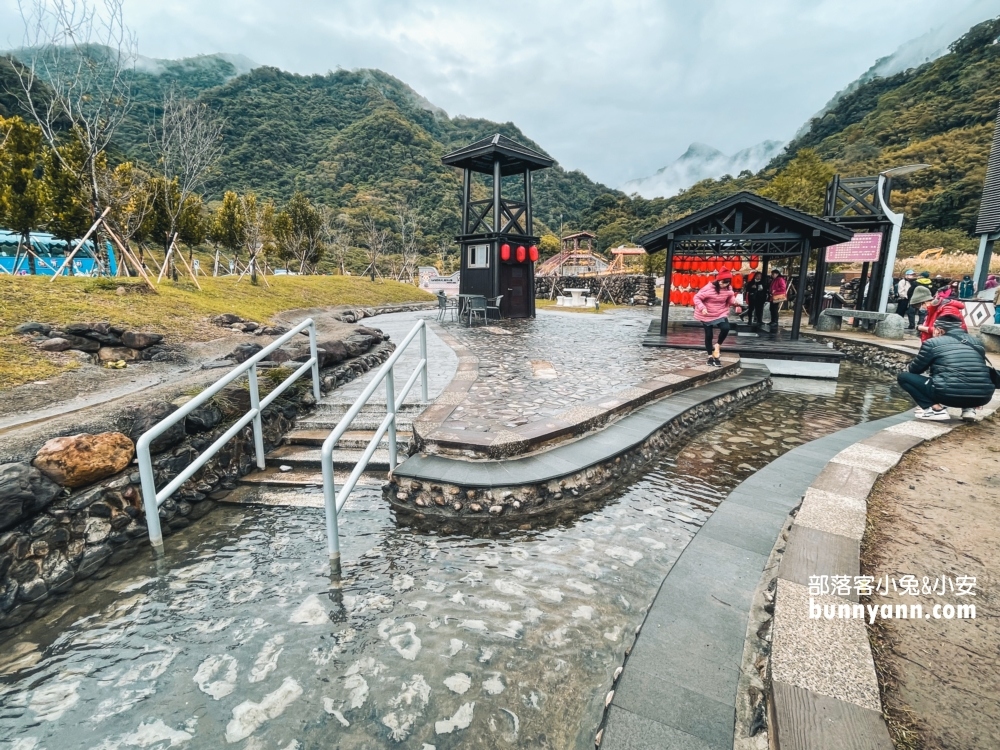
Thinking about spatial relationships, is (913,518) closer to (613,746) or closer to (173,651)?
(613,746)

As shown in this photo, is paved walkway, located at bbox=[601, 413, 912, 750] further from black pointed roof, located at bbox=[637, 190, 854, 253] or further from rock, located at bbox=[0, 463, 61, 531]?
black pointed roof, located at bbox=[637, 190, 854, 253]

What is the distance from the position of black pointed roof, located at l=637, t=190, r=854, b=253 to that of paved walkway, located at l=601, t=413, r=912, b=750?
9.21 meters

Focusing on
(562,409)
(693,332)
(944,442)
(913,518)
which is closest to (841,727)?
(913,518)

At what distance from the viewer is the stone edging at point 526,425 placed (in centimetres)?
456

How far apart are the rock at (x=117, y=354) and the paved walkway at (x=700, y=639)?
27.5 ft

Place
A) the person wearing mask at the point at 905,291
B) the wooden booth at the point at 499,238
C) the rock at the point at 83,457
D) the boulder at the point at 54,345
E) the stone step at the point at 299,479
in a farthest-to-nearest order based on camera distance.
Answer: the wooden booth at the point at 499,238 → the person wearing mask at the point at 905,291 → the boulder at the point at 54,345 → the stone step at the point at 299,479 → the rock at the point at 83,457

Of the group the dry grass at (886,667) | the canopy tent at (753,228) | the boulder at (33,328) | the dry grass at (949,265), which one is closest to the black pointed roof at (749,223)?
the canopy tent at (753,228)

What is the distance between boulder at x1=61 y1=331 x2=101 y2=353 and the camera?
6852mm

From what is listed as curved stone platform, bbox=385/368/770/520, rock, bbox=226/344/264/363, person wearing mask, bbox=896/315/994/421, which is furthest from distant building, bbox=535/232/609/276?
curved stone platform, bbox=385/368/770/520

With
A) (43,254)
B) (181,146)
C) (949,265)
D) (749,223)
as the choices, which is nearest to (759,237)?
(749,223)

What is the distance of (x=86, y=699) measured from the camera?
2393 mm

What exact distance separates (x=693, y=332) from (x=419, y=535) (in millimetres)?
11745

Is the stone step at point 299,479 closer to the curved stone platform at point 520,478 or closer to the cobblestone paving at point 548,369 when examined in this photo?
the curved stone platform at point 520,478

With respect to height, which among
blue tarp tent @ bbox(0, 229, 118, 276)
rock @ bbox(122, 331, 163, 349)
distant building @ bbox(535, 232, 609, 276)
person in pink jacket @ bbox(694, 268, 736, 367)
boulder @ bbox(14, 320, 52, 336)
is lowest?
rock @ bbox(122, 331, 163, 349)
